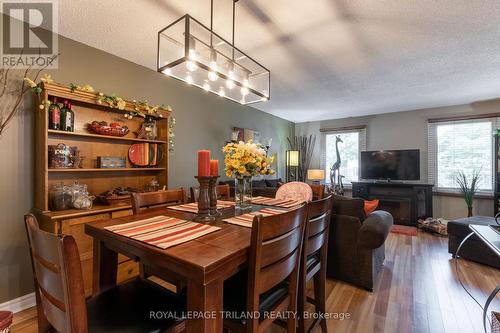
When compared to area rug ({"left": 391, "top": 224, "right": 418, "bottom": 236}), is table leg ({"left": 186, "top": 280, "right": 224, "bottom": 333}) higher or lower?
higher

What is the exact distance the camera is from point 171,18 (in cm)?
→ 190

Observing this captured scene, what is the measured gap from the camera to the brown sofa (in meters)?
2.10

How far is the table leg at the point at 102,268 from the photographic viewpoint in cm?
118

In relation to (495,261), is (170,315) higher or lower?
higher

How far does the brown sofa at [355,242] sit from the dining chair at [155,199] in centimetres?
156

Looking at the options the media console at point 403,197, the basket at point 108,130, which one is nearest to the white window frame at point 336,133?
the media console at point 403,197

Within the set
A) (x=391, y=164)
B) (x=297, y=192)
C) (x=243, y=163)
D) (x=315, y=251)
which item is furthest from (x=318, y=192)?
(x=391, y=164)

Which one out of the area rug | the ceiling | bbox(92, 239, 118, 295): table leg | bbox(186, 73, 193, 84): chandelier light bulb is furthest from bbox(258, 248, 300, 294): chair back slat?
the area rug

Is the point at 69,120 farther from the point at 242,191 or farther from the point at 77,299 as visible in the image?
the point at 77,299

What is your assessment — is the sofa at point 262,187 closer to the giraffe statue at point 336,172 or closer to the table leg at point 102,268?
the giraffe statue at point 336,172

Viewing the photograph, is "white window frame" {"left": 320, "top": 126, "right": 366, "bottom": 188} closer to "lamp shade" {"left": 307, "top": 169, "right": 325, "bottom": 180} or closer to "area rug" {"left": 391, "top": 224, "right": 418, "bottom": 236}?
"lamp shade" {"left": 307, "top": 169, "right": 325, "bottom": 180}

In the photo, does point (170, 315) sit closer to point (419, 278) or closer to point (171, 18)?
point (171, 18)

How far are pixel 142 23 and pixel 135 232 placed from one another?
1.84 meters

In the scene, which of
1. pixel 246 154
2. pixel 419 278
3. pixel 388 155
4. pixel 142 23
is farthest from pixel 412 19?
pixel 388 155
